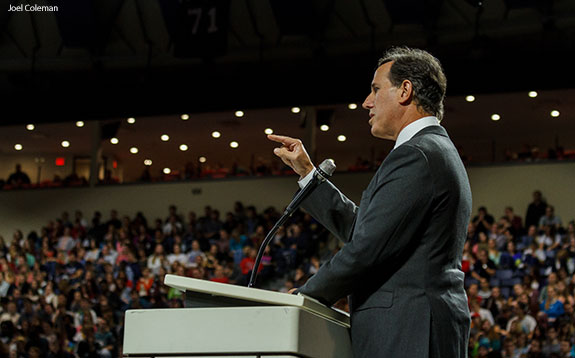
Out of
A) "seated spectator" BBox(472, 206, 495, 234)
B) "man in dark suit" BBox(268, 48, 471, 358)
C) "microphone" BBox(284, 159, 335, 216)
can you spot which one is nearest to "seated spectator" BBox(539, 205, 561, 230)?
"seated spectator" BBox(472, 206, 495, 234)

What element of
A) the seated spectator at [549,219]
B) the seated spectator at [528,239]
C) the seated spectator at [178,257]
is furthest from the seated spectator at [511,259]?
the seated spectator at [178,257]

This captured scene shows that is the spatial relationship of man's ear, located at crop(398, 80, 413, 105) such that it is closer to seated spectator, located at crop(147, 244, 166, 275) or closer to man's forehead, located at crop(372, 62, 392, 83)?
man's forehead, located at crop(372, 62, 392, 83)

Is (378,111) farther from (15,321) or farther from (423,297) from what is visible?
(15,321)

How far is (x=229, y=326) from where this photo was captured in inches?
70.1

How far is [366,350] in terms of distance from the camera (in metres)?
1.93

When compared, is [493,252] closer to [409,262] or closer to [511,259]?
[511,259]

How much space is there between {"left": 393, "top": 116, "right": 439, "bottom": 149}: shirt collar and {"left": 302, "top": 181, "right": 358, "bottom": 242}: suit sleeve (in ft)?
0.95

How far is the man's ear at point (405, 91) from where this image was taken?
2133mm

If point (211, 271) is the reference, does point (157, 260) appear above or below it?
above

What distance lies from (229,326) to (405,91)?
0.75 meters

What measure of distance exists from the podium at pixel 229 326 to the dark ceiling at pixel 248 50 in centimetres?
1084

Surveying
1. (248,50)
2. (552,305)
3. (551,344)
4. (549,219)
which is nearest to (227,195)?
(248,50)

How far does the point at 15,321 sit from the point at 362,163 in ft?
24.3

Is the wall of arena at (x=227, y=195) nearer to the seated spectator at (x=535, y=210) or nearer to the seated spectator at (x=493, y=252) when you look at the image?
the seated spectator at (x=535, y=210)
